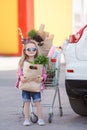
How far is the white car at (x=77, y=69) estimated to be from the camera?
21.0ft

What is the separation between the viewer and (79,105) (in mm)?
6977

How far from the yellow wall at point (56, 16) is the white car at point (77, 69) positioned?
1196 cm

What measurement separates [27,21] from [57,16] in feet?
6.53

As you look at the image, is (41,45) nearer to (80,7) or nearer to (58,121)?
(58,121)

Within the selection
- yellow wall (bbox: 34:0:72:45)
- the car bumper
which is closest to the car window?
the car bumper

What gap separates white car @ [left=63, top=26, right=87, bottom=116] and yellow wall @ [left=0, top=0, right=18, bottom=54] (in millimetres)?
11605

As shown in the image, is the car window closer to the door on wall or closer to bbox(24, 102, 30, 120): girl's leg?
bbox(24, 102, 30, 120): girl's leg

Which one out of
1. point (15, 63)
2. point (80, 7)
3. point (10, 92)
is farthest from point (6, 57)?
point (10, 92)

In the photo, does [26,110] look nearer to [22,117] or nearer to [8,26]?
[22,117]

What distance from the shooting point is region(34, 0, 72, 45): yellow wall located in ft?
61.3

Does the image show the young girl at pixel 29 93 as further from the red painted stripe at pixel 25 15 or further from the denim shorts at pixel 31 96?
the red painted stripe at pixel 25 15


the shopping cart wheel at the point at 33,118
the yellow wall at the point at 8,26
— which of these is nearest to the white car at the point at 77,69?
the shopping cart wheel at the point at 33,118

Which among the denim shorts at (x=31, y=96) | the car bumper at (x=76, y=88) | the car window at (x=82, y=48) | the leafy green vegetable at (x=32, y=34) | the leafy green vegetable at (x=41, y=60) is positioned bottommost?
the denim shorts at (x=31, y=96)

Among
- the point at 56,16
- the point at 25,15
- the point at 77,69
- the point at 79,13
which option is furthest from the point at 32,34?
the point at 79,13
